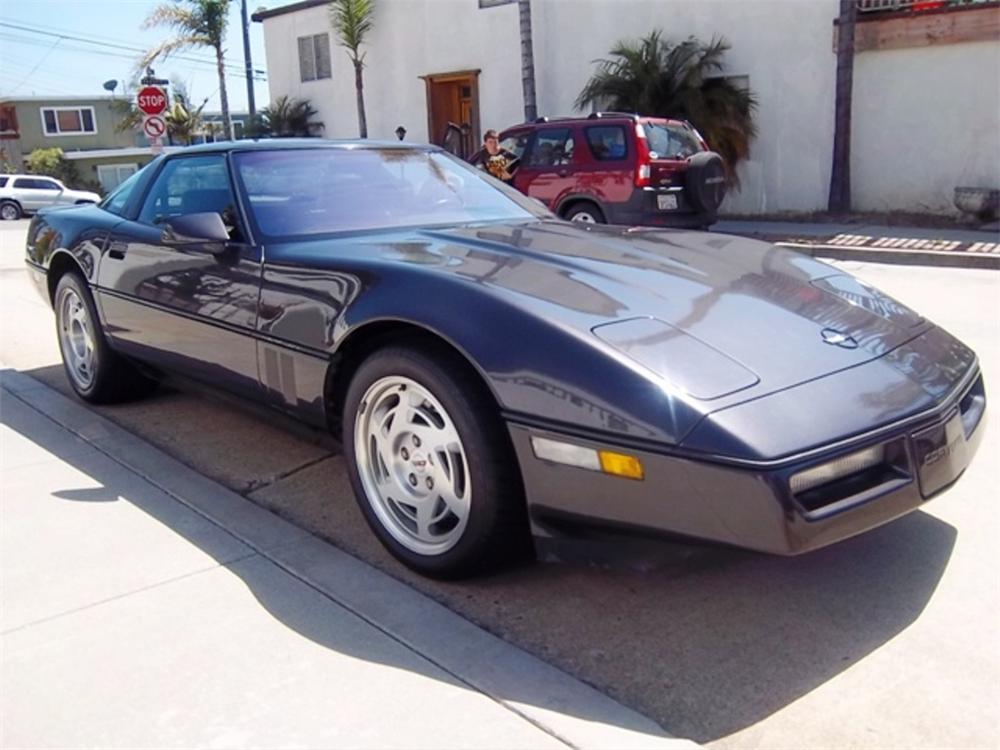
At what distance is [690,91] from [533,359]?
1254cm

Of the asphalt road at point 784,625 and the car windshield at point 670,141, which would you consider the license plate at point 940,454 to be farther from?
the car windshield at point 670,141

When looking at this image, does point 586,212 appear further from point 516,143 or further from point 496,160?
point 516,143

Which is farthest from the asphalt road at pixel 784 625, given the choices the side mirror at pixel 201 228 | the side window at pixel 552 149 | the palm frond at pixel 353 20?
the palm frond at pixel 353 20

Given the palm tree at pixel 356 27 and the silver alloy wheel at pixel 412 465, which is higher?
the palm tree at pixel 356 27

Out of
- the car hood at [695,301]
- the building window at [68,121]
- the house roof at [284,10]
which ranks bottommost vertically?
the car hood at [695,301]

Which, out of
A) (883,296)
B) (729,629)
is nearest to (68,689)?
(729,629)

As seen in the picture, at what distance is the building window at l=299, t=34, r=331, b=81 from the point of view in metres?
22.2

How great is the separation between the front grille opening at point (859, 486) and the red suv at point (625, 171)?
7.53m

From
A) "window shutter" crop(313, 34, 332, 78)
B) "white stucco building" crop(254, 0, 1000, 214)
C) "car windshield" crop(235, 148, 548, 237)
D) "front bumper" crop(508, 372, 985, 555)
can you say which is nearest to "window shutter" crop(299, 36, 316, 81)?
"window shutter" crop(313, 34, 332, 78)

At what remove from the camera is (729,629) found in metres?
2.51

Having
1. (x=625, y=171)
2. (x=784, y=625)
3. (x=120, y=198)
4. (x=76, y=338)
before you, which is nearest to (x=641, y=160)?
(x=625, y=171)

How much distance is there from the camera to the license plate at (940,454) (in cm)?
237

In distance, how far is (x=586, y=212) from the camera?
10.2 metres

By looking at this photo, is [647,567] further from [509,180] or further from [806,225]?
[806,225]
